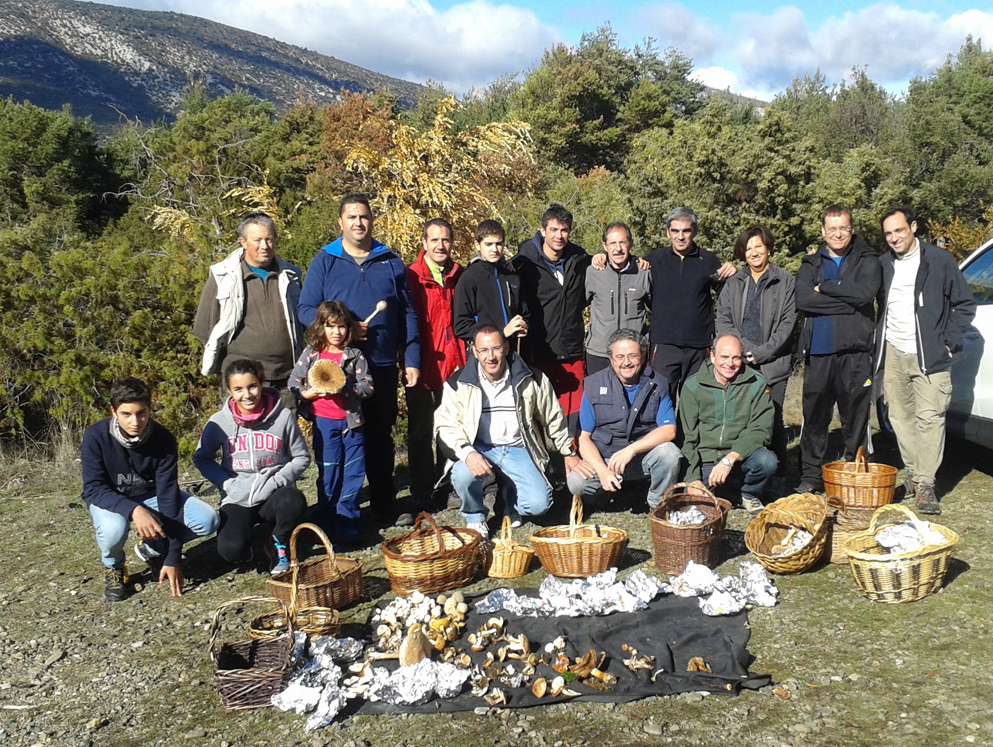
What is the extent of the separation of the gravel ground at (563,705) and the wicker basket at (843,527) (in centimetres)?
8

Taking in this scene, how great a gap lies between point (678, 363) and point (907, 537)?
6.40 feet

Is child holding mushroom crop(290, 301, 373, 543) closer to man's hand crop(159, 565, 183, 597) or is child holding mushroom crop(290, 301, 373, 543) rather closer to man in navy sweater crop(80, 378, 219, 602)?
man in navy sweater crop(80, 378, 219, 602)

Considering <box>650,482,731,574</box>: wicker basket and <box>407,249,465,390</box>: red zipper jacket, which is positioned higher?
<box>407,249,465,390</box>: red zipper jacket

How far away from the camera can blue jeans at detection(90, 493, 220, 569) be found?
4.34m

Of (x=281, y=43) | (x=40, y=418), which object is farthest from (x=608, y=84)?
(x=281, y=43)

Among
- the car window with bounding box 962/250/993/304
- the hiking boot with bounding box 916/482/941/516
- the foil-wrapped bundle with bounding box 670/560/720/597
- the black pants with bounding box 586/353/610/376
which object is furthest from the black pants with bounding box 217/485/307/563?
the car window with bounding box 962/250/993/304

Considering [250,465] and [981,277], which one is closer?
[250,465]

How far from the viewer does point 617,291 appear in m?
5.58

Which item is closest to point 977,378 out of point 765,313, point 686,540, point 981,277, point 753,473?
point 981,277

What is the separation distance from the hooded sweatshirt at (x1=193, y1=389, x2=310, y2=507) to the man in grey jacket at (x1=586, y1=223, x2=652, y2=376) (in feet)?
7.44

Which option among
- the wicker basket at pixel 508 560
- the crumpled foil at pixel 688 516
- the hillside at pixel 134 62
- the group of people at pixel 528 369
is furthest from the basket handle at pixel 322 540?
the hillside at pixel 134 62

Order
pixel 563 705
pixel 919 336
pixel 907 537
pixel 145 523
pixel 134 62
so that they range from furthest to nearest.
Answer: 1. pixel 134 62
2. pixel 919 336
3. pixel 145 523
4. pixel 907 537
5. pixel 563 705

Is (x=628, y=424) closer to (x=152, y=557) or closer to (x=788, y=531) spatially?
(x=788, y=531)

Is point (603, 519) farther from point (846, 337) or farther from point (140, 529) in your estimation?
point (140, 529)
